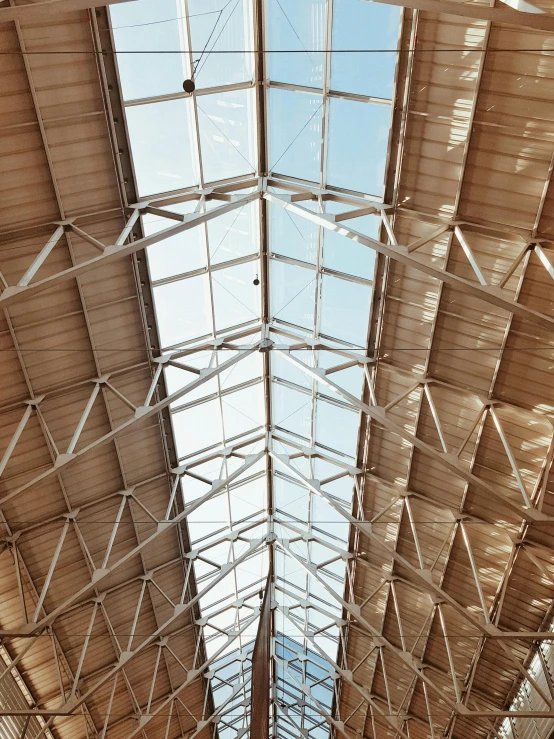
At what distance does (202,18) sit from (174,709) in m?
36.6

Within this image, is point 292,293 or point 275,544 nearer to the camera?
point 292,293

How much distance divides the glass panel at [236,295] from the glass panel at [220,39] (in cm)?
641

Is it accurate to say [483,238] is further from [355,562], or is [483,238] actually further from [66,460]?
[355,562]

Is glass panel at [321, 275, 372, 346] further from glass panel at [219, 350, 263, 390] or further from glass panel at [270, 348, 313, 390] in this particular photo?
glass panel at [219, 350, 263, 390]

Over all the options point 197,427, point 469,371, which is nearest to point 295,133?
point 469,371

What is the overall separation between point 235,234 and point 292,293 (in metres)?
3.08

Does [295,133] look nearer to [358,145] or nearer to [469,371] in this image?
[358,145]

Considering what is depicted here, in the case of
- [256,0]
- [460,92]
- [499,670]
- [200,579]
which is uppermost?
[256,0]

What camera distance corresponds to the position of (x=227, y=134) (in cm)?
1869

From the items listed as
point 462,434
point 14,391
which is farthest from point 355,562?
point 14,391

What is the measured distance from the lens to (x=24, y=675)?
29109mm

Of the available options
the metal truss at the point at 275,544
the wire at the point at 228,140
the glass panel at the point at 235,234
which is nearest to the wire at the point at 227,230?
the glass panel at the point at 235,234

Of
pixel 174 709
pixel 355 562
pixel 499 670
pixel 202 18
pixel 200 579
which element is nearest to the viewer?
pixel 202 18

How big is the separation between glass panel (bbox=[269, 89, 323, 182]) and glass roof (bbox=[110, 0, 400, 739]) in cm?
4
